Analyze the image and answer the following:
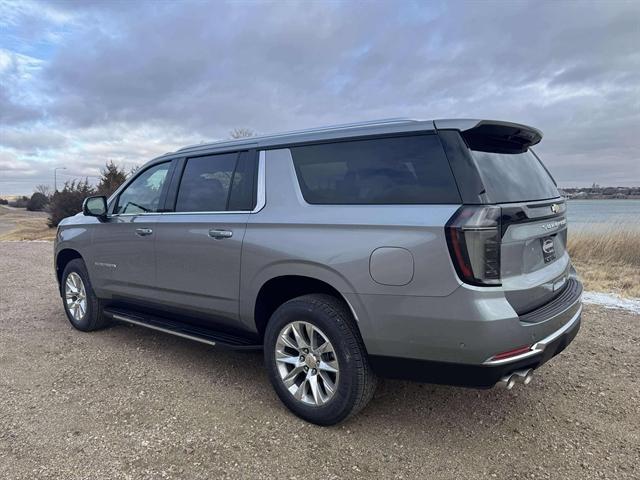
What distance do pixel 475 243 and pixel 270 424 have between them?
5.96 feet

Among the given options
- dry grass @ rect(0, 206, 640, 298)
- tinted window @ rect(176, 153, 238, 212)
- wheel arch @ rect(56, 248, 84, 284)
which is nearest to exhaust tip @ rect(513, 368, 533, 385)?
tinted window @ rect(176, 153, 238, 212)

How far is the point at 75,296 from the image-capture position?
213 inches

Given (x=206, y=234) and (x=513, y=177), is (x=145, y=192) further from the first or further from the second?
(x=513, y=177)

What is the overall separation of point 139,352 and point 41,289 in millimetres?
4222

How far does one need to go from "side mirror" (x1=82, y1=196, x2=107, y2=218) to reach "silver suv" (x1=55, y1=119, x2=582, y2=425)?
1005mm

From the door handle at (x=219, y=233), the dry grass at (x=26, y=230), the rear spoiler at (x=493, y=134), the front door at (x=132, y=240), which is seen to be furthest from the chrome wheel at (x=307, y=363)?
the dry grass at (x=26, y=230)

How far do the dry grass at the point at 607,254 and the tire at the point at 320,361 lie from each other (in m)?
6.50

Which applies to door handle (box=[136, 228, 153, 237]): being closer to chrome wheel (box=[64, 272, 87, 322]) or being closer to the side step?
the side step

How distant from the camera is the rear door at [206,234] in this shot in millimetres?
3592

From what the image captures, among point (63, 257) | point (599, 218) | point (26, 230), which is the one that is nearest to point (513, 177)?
point (63, 257)

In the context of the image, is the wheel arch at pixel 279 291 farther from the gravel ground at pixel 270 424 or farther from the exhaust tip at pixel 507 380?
the exhaust tip at pixel 507 380

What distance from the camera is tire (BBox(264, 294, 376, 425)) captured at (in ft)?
9.55

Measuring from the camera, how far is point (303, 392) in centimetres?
319

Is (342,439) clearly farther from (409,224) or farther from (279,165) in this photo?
(279,165)
